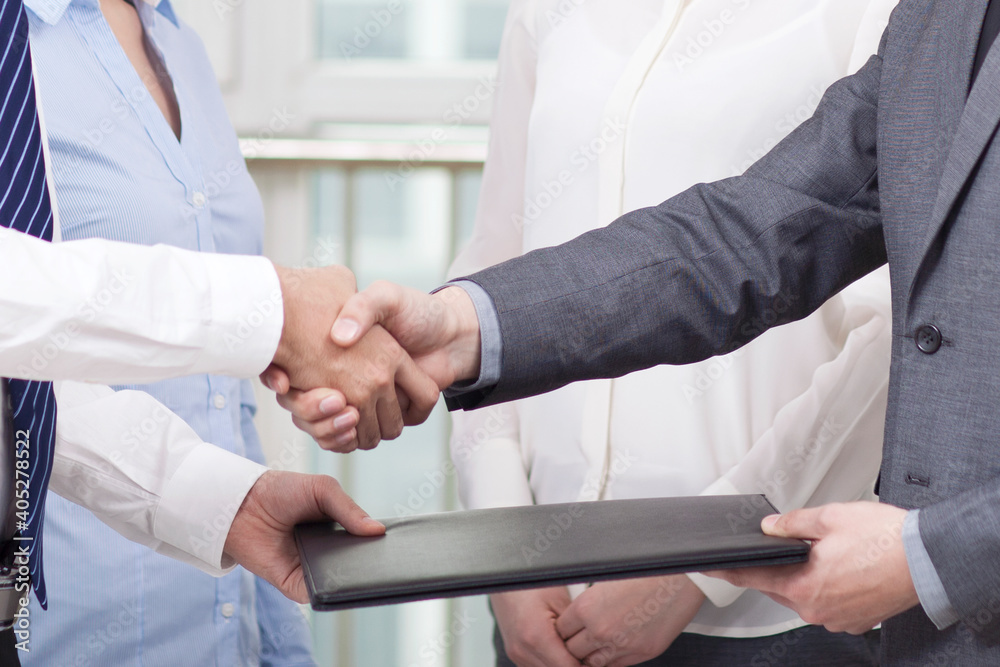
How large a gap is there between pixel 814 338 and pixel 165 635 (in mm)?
903

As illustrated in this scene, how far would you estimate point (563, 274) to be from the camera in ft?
3.14

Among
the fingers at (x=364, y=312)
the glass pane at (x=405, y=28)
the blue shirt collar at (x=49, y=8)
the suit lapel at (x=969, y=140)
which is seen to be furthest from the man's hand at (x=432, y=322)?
the glass pane at (x=405, y=28)

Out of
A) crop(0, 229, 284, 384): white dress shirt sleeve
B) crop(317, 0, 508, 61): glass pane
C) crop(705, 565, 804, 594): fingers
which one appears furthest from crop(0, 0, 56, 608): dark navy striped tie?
crop(317, 0, 508, 61): glass pane

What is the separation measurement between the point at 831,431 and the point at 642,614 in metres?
0.30

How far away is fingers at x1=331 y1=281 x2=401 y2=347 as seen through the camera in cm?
93

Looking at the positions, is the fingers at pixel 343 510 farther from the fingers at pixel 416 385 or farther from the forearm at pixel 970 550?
the forearm at pixel 970 550

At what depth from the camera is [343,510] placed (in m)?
0.88

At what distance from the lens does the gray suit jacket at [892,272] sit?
740 millimetres

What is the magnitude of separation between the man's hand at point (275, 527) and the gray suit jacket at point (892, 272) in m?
0.21

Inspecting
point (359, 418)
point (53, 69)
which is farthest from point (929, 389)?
point (53, 69)

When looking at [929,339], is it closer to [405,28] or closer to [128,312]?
[128,312]

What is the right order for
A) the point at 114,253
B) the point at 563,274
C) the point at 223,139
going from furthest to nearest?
the point at 223,139, the point at 563,274, the point at 114,253

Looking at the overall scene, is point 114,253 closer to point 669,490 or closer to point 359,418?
point 359,418

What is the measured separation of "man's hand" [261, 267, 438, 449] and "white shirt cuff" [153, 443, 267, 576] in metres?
0.15
